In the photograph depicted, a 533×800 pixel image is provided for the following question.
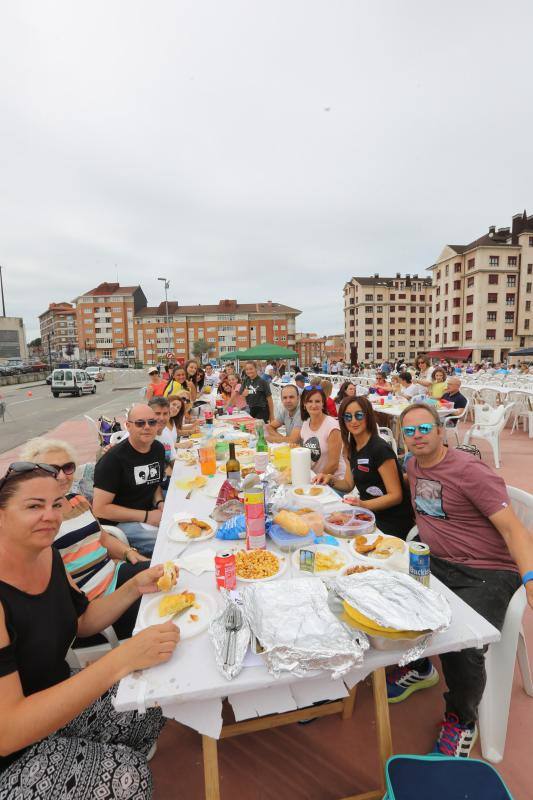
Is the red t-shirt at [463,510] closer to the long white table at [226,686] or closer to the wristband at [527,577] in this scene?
the wristband at [527,577]

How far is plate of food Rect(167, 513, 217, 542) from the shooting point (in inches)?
87.1

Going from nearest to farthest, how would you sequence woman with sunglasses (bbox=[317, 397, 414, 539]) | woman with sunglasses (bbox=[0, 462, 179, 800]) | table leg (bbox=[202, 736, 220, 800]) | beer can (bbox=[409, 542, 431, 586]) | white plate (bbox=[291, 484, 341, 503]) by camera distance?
1. woman with sunglasses (bbox=[0, 462, 179, 800])
2. table leg (bbox=[202, 736, 220, 800])
3. beer can (bbox=[409, 542, 431, 586])
4. white plate (bbox=[291, 484, 341, 503])
5. woman with sunglasses (bbox=[317, 397, 414, 539])

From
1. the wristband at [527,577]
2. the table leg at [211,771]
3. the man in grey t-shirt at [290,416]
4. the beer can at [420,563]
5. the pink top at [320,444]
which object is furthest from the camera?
the man in grey t-shirt at [290,416]

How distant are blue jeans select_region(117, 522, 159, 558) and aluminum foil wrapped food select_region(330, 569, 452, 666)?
1978 millimetres

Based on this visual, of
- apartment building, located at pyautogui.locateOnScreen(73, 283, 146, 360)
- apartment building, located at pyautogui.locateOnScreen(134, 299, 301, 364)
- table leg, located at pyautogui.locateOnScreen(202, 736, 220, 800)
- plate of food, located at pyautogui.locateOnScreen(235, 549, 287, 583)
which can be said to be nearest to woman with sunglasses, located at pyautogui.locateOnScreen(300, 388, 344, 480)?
plate of food, located at pyautogui.locateOnScreen(235, 549, 287, 583)

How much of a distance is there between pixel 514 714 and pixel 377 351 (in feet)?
247

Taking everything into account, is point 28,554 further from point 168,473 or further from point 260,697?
point 168,473

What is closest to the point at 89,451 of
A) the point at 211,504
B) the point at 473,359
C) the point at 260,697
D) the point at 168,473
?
the point at 168,473

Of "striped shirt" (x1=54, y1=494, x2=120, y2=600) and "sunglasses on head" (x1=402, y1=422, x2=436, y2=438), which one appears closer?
"striped shirt" (x1=54, y1=494, x2=120, y2=600)

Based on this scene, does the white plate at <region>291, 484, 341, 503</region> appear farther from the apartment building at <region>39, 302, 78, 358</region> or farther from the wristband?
the apartment building at <region>39, 302, 78, 358</region>

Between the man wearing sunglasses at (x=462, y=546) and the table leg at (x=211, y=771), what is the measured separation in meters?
1.17

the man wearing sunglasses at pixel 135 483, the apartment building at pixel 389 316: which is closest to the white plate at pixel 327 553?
the man wearing sunglasses at pixel 135 483

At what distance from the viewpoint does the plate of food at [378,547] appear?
1886 millimetres

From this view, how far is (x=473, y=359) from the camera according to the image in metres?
50.9
